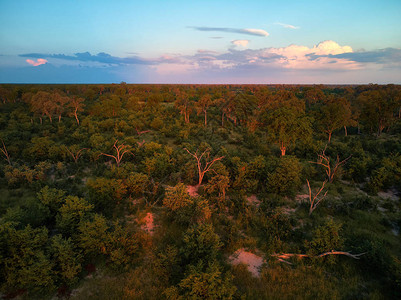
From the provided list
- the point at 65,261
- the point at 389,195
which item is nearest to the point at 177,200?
the point at 65,261

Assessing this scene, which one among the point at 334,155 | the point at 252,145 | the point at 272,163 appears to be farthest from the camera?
the point at 252,145

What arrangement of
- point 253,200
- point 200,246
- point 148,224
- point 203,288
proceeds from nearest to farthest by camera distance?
point 203,288
point 200,246
point 148,224
point 253,200

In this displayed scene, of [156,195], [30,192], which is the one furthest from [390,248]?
[30,192]

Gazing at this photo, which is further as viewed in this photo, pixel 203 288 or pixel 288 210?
pixel 288 210

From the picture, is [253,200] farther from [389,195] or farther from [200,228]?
[389,195]

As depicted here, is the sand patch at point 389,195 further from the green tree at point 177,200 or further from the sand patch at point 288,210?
the green tree at point 177,200

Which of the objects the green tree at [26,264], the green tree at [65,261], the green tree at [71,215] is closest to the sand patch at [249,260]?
the green tree at [65,261]

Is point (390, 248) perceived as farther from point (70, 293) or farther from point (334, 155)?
point (70, 293)
